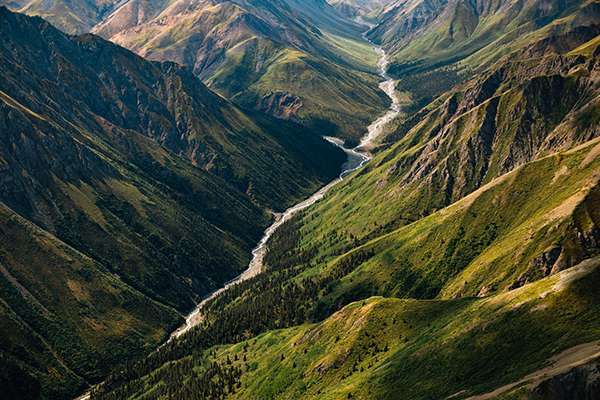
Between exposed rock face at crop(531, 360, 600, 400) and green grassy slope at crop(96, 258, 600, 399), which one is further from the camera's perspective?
green grassy slope at crop(96, 258, 600, 399)

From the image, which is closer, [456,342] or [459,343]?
[459,343]

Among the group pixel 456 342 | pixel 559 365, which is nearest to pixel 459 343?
pixel 456 342

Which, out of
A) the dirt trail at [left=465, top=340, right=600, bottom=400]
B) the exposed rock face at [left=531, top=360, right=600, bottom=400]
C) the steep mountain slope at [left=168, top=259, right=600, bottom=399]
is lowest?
the exposed rock face at [left=531, top=360, right=600, bottom=400]

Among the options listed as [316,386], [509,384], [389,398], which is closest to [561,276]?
[509,384]

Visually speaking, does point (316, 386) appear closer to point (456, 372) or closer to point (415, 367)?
point (415, 367)

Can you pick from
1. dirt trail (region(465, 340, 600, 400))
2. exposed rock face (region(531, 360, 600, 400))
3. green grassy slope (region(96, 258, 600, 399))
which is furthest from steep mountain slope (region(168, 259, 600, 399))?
exposed rock face (region(531, 360, 600, 400))

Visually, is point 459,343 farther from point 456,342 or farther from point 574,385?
point 574,385

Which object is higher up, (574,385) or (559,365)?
(559,365)

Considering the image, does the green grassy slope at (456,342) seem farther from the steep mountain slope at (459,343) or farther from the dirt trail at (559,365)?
the dirt trail at (559,365)

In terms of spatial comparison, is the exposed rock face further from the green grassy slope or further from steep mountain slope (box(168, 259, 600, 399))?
the green grassy slope
